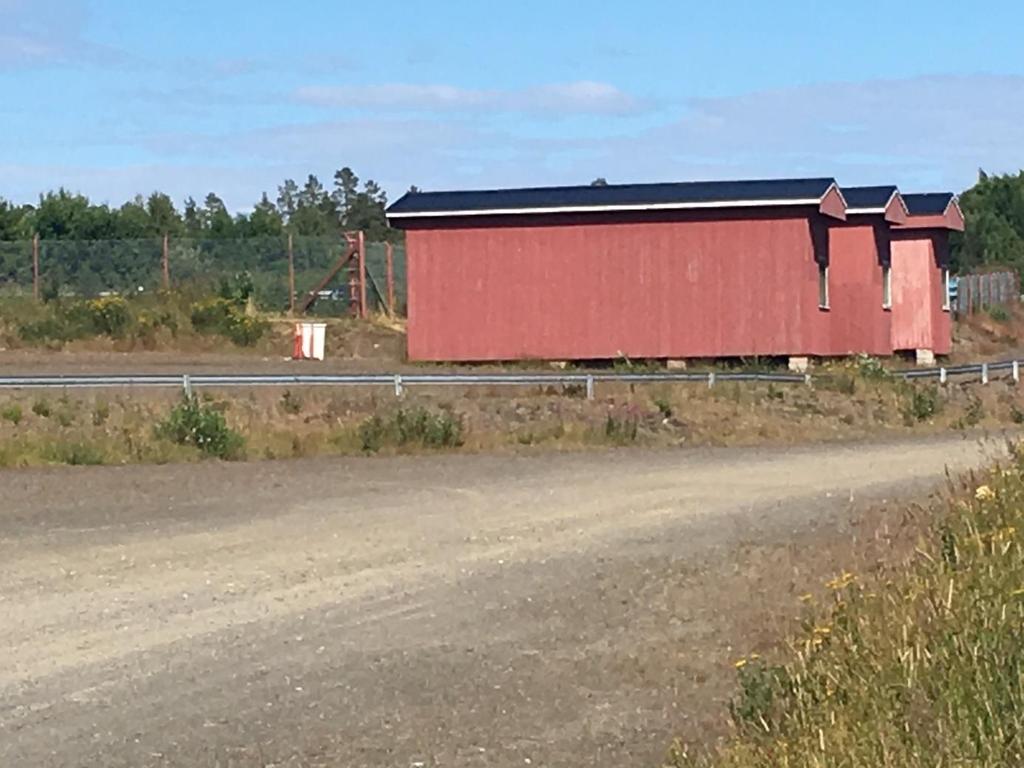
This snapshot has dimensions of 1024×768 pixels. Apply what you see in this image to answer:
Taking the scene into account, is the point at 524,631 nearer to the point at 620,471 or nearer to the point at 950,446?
the point at 620,471

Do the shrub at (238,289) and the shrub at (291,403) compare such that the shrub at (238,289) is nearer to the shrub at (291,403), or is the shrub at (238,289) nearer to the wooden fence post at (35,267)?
the wooden fence post at (35,267)

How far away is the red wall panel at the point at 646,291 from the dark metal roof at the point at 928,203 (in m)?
9.60

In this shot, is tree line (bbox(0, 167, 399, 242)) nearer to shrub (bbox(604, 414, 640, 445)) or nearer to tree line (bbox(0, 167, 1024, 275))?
tree line (bbox(0, 167, 1024, 275))

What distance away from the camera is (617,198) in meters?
35.8

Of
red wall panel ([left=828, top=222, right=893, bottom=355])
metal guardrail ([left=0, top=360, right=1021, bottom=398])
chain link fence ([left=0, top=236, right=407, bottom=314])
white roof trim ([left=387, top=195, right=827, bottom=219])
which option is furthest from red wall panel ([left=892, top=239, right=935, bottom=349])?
metal guardrail ([left=0, top=360, right=1021, bottom=398])

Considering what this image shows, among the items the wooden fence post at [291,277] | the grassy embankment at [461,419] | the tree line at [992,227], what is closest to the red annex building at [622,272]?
the grassy embankment at [461,419]

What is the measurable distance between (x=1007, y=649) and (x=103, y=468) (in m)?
15.2

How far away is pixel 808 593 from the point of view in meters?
10.9

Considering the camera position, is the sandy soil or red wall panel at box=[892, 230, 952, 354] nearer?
the sandy soil

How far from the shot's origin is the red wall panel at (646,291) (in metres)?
35.4

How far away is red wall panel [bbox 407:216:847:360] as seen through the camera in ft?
116

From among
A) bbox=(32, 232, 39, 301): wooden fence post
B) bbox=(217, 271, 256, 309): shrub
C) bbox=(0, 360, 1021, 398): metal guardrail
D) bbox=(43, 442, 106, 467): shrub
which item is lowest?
bbox=(43, 442, 106, 467): shrub

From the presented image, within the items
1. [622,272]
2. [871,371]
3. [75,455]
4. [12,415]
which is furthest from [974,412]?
[12,415]

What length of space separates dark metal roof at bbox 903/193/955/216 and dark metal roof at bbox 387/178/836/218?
8.48m
